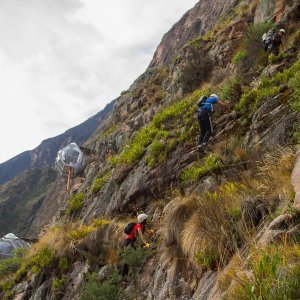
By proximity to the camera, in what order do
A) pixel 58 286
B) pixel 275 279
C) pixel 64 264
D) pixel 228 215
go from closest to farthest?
1. pixel 275 279
2. pixel 228 215
3. pixel 58 286
4. pixel 64 264

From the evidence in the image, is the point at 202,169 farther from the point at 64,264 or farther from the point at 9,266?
the point at 9,266

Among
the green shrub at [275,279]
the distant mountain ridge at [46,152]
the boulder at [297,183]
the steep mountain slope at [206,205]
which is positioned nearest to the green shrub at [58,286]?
the steep mountain slope at [206,205]

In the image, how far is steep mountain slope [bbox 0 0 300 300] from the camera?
4.38 meters

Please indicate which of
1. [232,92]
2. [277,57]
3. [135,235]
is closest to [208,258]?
[135,235]

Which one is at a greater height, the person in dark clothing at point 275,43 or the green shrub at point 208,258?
the person in dark clothing at point 275,43

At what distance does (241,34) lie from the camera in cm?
2017

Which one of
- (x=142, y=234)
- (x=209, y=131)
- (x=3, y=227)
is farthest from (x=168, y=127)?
(x=3, y=227)

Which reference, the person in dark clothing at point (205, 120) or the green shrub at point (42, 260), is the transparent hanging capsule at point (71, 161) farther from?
the person in dark clothing at point (205, 120)

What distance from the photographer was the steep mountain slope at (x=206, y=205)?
4.38 m

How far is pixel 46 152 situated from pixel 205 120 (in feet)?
554

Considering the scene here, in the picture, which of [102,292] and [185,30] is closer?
[102,292]

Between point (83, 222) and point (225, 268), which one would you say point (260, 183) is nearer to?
point (225, 268)

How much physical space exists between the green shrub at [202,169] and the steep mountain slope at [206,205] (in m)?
0.04

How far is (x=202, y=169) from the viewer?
955 centimetres
